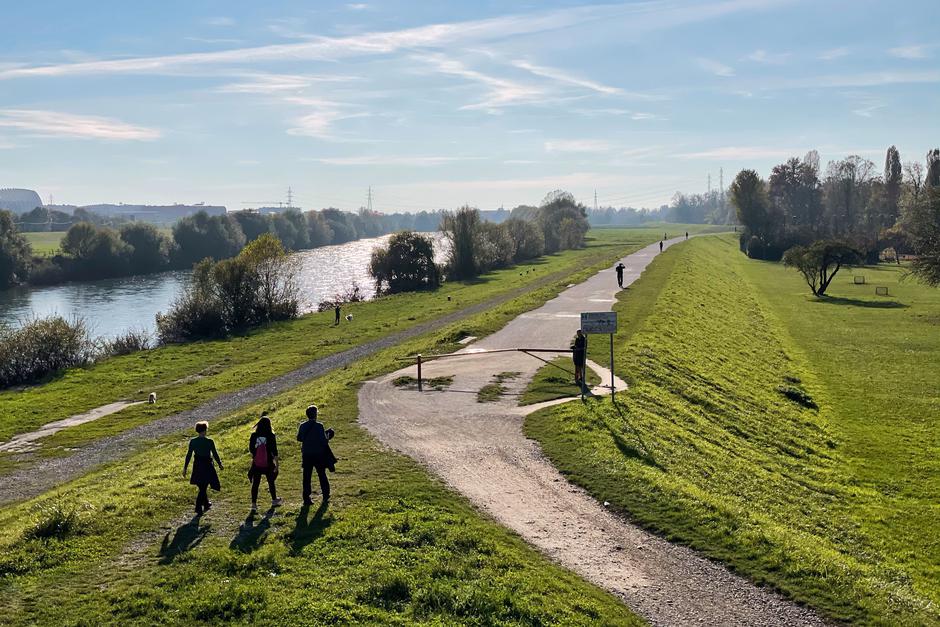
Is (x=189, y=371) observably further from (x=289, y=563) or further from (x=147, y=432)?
(x=289, y=563)

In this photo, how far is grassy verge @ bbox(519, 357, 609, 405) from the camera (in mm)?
26156

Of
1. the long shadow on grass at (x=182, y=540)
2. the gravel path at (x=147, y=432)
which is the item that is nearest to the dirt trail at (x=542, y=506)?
the long shadow on grass at (x=182, y=540)

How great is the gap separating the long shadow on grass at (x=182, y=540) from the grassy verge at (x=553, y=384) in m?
12.9

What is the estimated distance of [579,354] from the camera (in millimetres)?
27359

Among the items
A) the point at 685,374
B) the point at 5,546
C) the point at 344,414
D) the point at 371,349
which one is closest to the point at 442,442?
the point at 344,414

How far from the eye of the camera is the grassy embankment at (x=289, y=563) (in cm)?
1185

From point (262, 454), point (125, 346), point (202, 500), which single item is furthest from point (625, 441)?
point (125, 346)

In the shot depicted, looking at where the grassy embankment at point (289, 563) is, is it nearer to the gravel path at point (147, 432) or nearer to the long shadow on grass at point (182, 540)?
the long shadow on grass at point (182, 540)

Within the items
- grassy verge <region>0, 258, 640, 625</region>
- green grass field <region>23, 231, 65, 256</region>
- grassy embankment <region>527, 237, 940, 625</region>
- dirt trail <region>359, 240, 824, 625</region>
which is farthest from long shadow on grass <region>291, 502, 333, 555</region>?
green grass field <region>23, 231, 65, 256</region>

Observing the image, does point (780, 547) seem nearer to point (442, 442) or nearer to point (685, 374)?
point (442, 442)

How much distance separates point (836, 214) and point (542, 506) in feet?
563

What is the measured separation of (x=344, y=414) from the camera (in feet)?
81.5

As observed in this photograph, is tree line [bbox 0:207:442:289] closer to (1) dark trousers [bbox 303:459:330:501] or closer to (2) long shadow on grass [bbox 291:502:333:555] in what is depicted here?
(1) dark trousers [bbox 303:459:330:501]

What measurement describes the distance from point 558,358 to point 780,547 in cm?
1812
